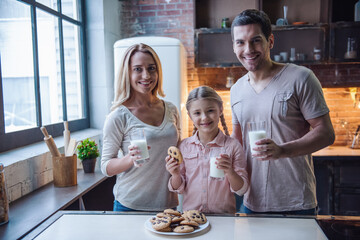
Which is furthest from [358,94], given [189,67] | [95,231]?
[95,231]

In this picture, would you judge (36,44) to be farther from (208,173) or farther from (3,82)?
(208,173)

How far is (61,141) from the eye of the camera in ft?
9.34

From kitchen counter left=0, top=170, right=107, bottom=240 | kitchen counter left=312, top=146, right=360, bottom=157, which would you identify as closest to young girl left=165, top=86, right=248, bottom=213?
kitchen counter left=0, top=170, right=107, bottom=240

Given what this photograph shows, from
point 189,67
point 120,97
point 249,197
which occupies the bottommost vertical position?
point 249,197

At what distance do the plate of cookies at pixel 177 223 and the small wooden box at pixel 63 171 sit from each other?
1136 mm

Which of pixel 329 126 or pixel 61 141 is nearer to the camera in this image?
pixel 329 126

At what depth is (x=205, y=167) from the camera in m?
1.65

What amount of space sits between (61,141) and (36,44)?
0.86m

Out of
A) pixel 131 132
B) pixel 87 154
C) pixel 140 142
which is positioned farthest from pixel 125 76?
pixel 87 154

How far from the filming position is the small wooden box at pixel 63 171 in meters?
2.23

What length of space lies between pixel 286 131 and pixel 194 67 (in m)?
2.40

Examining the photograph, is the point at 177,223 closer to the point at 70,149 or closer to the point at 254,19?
the point at 254,19

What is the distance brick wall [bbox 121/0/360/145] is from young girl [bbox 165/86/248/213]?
226cm

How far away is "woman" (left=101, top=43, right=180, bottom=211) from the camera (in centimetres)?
168
